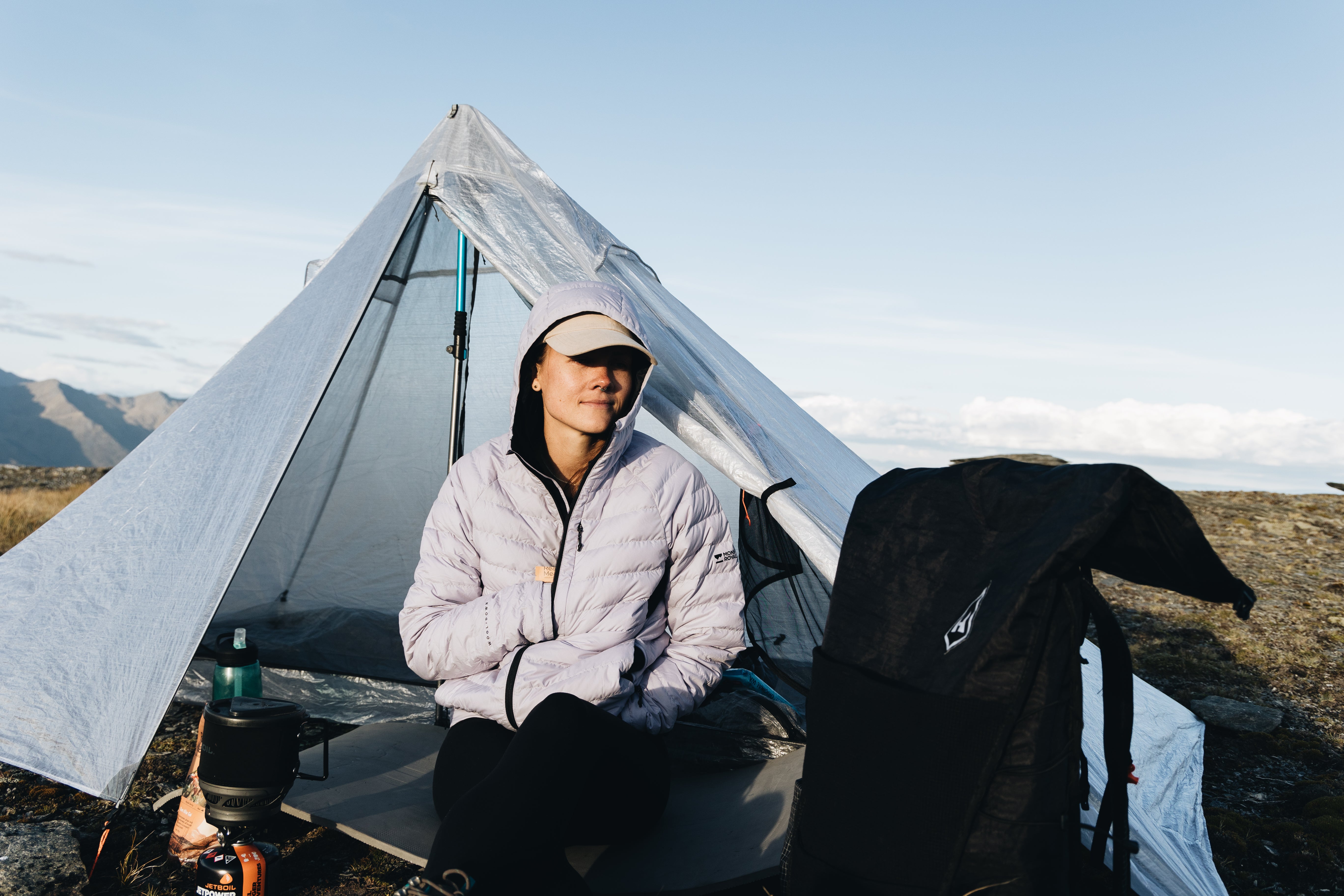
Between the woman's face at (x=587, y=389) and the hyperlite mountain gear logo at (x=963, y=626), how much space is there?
1.04 m

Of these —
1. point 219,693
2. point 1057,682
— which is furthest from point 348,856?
point 1057,682

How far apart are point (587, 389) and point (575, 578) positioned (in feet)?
1.56

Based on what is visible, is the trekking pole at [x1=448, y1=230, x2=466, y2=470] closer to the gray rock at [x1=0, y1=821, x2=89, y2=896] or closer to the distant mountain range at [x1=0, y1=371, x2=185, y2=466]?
the gray rock at [x1=0, y1=821, x2=89, y2=896]

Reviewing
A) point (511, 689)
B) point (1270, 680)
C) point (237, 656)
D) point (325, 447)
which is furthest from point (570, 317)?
point (1270, 680)

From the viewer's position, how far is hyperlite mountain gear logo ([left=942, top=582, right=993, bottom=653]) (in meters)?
1.42

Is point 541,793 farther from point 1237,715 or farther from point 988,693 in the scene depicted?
point 1237,715

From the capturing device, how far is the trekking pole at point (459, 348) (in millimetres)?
3629

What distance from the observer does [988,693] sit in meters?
1.38

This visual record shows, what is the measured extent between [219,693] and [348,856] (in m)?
0.57

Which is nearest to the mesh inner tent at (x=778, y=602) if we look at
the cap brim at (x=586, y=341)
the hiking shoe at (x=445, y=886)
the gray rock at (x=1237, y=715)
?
the cap brim at (x=586, y=341)

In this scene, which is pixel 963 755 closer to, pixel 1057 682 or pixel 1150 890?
pixel 1057 682

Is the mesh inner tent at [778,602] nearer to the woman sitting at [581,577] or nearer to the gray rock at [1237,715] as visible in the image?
the woman sitting at [581,577]

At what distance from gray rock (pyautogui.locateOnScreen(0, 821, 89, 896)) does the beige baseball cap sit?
1746 mm

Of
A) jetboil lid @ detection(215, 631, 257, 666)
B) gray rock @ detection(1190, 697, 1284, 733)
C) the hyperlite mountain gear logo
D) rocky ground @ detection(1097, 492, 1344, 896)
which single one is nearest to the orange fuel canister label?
jetboil lid @ detection(215, 631, 257, 666)
